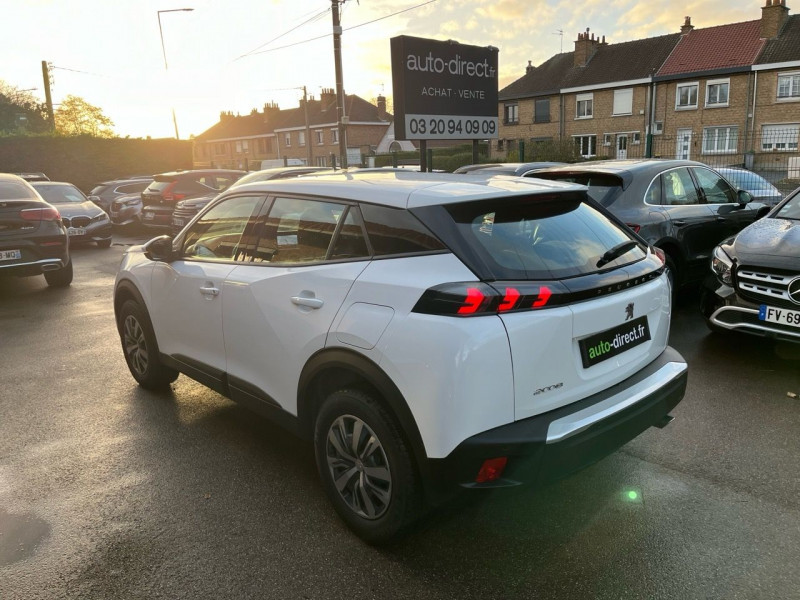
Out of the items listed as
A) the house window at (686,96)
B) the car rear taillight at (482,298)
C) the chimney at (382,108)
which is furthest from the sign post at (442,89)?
the chimney at (382,108)

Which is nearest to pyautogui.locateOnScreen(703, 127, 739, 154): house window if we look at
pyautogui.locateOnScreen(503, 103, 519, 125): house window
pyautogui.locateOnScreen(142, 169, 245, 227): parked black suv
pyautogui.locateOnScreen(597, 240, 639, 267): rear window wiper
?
pyautogui.locateOnScreen(503, 103, 519, 125): house window

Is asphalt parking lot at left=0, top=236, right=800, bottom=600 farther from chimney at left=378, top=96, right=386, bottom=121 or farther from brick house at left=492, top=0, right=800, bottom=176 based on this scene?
chimney at left=378, top=96, right=386, bottom=121

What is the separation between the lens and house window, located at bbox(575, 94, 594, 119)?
4238 centimetres

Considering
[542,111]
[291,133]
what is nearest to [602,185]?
[542,111]

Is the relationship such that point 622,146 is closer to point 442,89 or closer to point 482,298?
point 442,89

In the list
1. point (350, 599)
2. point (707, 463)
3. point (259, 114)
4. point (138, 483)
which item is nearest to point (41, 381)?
point (138, 483)

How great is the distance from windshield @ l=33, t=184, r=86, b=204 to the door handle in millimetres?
14002

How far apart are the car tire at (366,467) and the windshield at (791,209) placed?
4887mm

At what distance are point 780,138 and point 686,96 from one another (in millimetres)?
12625

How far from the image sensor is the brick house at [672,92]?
34.1 metres

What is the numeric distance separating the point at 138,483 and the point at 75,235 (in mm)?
12224

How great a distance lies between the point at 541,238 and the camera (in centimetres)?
281

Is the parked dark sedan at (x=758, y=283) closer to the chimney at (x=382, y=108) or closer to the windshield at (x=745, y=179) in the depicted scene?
the windshield at (x=745, y=179)

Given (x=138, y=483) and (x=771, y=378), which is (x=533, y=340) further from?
(x=771, y=378)
